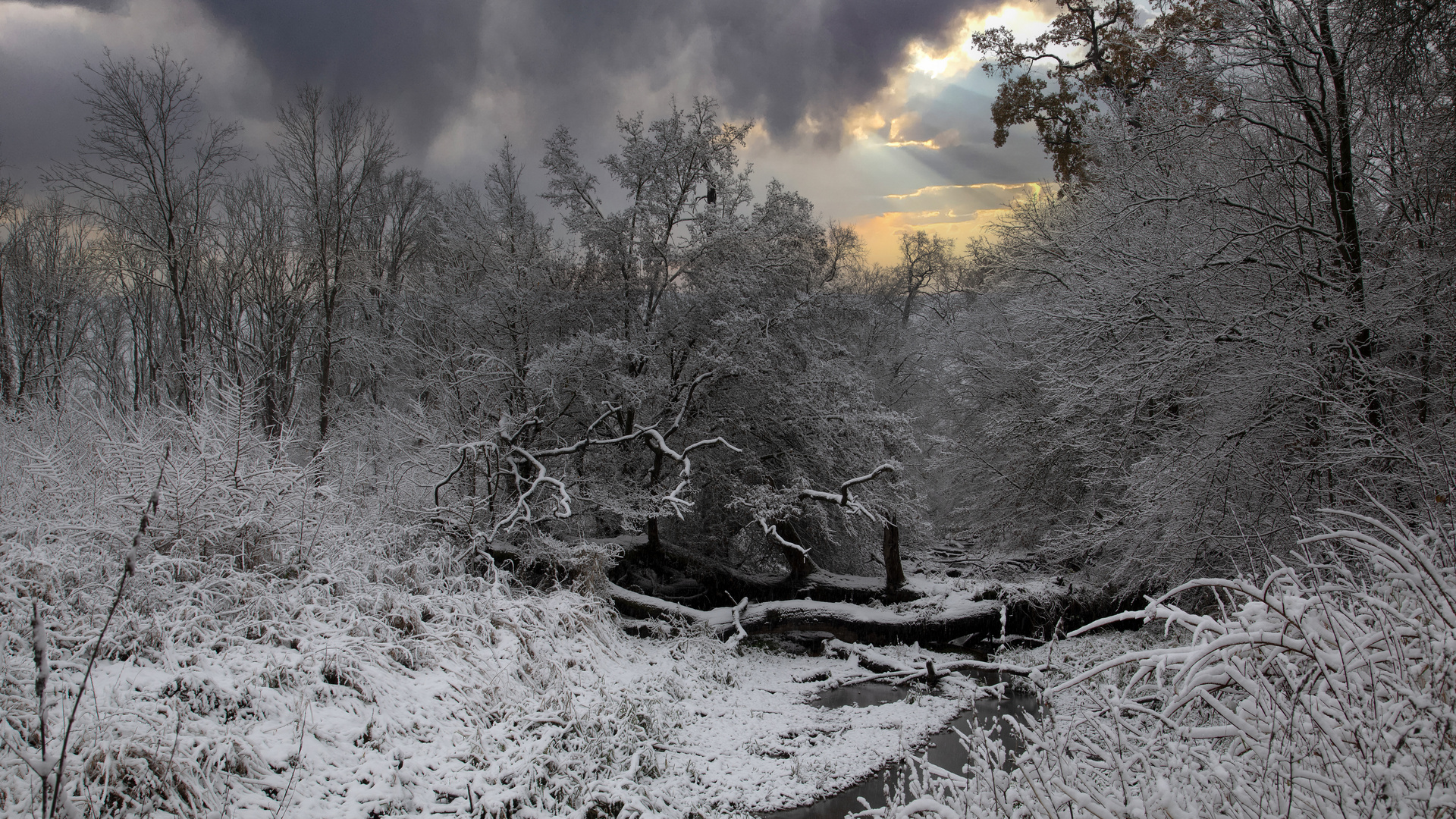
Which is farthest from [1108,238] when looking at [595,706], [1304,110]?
[595,706]

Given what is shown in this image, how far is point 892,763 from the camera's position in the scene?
6.66 m

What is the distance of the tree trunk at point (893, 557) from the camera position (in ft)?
38.7

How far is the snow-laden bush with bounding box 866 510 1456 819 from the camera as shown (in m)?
1.93

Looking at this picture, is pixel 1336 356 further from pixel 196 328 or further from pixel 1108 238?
pixel 196 328

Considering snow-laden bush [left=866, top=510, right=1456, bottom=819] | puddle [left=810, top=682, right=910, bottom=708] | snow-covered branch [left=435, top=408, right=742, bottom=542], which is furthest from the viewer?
snow-covered branch [left=435, top=408, right=742, bottom=542]

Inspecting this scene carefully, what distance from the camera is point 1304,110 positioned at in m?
7.16

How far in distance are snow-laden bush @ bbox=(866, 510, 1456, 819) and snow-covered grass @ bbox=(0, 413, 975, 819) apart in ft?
11.3

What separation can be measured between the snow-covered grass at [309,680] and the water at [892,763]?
0.16m

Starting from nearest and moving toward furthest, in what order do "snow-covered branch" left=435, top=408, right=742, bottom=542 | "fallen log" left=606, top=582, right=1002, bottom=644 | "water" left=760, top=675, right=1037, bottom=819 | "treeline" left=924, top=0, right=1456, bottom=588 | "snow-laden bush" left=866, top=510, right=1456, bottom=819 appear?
"snow-laden bush" left=866, top=510, right=1456, bottom=819, "water" left=760, top=675, right=1037, bottom=819, "treeline" left=924, top=0, right=1456, bottom=588, "snow-covered branch" left=435, top=408, right=742, bottom=542, "fallen log" left=606, top=582, right=1002, bottom=644

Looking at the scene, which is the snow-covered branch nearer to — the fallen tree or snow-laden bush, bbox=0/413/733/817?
snow-laden bush, bbox=0/413/733/817

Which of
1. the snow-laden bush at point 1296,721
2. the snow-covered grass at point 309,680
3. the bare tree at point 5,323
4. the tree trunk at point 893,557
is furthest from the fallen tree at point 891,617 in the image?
the bare tree at point 5,323

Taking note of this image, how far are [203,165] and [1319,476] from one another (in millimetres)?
21770

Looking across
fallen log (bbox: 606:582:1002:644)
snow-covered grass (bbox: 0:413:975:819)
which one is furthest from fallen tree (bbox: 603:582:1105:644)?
snow-covered grass (bbox: 0:413:975:819)

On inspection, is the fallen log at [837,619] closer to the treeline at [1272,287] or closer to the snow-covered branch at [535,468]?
the snow-covered branch at [535,468]
